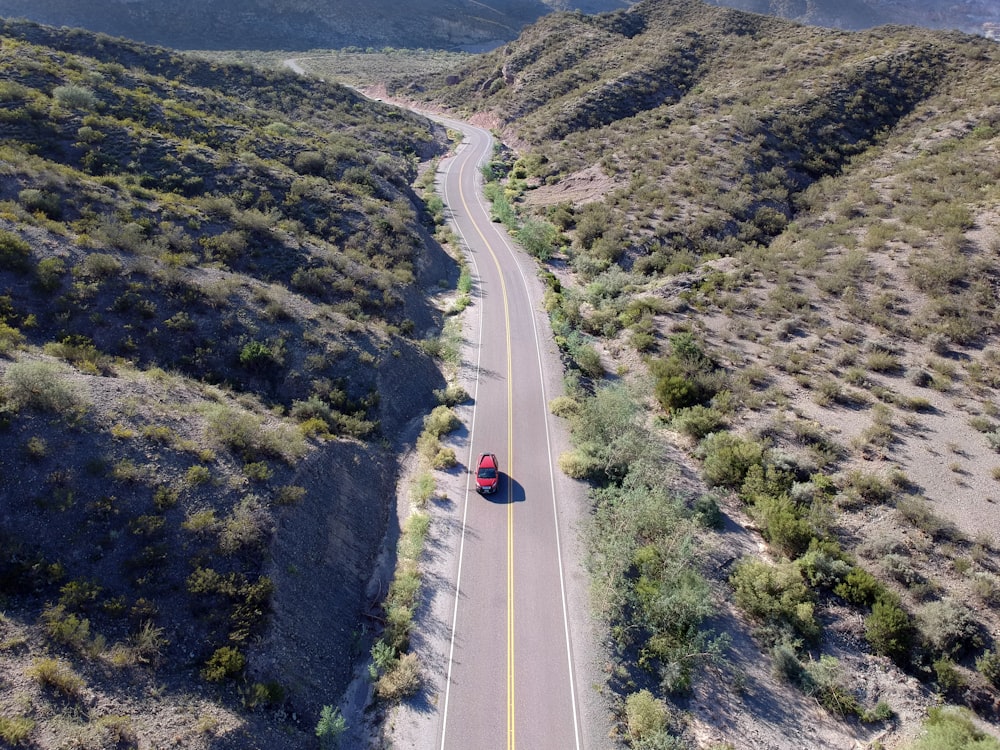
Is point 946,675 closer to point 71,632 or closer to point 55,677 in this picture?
point 55,677

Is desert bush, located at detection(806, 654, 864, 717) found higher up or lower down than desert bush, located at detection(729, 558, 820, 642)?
lower down

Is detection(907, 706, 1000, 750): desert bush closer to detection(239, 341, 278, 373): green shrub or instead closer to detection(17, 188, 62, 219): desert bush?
detection(239, 341, 278, 373): green shrub

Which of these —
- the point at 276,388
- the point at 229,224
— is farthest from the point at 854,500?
the point at 229,224

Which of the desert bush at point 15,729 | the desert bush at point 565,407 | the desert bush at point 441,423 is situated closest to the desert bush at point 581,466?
the desert bush at point 565,407

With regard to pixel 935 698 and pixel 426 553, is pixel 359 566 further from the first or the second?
pixel 935 698

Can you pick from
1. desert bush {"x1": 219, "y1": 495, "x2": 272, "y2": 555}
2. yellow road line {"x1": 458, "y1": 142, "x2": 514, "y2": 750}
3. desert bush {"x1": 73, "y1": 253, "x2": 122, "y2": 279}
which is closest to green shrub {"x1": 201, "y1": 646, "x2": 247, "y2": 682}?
desert bush {"x1": 219, "y1": 495, "x2": 272, "y2": 555}

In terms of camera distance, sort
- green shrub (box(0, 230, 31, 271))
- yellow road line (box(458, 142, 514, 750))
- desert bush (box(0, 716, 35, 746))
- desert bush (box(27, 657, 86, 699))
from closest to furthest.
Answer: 1. desert bush (box(0, 716, 35, 746))
2. desert bush (box(27, 657, 86, 699))
3. yellow road line (box(458, 142, 514, 750))
4. green shrub (box(0, 230, 31, 271))
